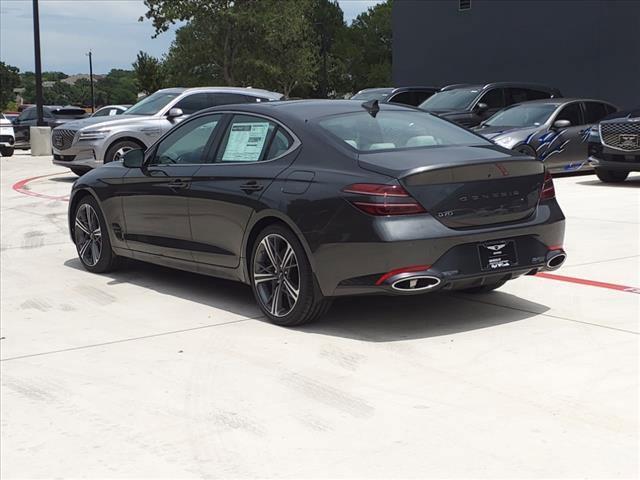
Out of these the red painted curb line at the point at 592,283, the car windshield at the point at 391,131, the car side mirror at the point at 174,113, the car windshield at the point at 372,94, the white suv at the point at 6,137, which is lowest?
the red painted curb line at the point at 592,283

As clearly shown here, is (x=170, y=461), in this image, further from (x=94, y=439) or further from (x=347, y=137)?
(x=347, y=137)

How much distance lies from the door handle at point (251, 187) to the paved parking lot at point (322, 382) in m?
0.92

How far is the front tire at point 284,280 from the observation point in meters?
6.19

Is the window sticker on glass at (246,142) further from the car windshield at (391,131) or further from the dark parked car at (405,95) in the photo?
the dark parked car at (405,95)

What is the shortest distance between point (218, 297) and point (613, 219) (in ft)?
19.2

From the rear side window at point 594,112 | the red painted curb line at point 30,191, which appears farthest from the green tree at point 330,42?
the rear side window at point 594,112

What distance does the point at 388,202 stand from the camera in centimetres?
580

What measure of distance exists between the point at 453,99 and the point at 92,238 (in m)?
13.2

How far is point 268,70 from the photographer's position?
63719mm

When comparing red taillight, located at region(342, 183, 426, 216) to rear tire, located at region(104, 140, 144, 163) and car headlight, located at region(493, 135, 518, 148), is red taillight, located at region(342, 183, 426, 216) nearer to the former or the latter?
car headlight, located at region(493, 135, 518, 148)

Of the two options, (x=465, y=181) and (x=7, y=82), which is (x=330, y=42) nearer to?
(x=7, y=82)

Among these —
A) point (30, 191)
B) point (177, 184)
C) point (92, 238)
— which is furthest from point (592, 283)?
point (30, 191)

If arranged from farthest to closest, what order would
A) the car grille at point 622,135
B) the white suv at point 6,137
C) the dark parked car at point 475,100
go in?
the white suv at point 6,137, the dark parked car at point 475,100, the car grille at point 622,135

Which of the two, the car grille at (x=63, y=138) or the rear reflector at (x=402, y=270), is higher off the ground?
the car grille at (x=63, y=138)
